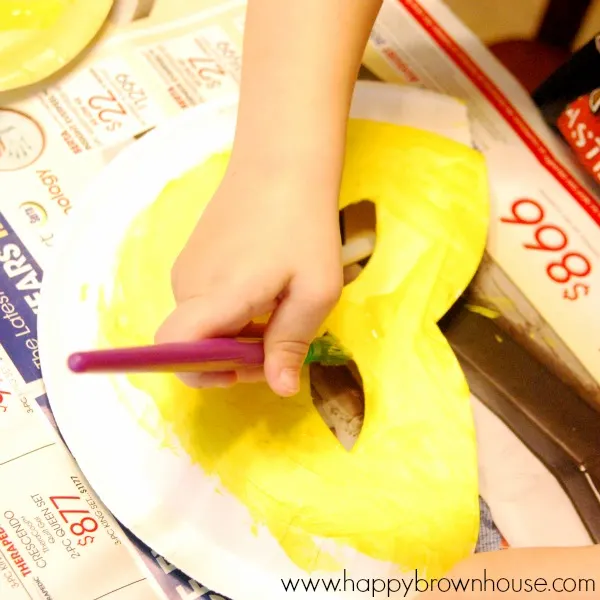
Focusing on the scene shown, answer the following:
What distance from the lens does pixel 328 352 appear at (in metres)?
0.44

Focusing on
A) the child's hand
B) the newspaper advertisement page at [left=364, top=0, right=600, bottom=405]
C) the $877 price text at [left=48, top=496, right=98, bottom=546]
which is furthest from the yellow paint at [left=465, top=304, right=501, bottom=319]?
the $877 price text at [left=48, top=496, right=98, bottom=546]

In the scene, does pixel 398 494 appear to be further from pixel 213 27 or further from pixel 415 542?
pixel 213 27

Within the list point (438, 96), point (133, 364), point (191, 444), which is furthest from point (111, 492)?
point (438, 96)

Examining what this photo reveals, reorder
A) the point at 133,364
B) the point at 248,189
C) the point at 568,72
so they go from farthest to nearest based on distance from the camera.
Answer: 1. the point at 568,72
2. the point at 248,189
3. the point at 133,364

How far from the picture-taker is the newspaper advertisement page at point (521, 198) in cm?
49

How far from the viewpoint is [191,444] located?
42cm

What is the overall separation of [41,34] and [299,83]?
251mm

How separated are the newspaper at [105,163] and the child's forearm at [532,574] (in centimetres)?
14

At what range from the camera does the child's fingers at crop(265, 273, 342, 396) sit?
1.17ft

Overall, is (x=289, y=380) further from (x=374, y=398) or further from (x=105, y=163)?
(x=105, y=163)

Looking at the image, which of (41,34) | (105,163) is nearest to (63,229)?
(105,163)

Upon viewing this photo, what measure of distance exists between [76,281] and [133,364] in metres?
0.20

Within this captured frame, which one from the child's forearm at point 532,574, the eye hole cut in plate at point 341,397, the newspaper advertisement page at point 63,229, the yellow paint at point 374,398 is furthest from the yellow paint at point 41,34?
the child's forearm at point 532,574

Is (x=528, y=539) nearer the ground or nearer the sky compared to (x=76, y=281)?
nearer the ground
